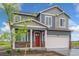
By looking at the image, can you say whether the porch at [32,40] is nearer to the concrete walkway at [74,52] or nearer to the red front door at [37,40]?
the red front door at [37,40]

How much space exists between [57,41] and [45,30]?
8.1 inches

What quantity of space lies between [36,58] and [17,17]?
566mm

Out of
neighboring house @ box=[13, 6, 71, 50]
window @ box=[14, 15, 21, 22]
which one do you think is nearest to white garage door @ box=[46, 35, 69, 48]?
neighboring house @ box=[13, 6, 71, 50]

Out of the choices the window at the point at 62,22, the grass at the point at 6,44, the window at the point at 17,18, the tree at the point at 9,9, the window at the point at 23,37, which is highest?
the tree at the point at 9,9

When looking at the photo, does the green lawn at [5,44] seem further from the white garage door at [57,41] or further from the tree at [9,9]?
the white garage door at [57,41]

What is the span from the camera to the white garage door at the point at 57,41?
130 inches

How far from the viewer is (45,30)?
330 cm

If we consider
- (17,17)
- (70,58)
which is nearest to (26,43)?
(17,17)

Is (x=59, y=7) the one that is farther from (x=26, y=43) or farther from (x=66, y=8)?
(x=26, y=43)

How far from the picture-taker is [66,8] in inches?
128

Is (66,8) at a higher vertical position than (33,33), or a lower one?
higher

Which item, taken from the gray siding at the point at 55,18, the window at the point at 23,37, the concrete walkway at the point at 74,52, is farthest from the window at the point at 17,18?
the concrete walkway at the point at 74,52

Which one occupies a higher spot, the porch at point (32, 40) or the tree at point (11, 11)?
the tree at point (11, 11)

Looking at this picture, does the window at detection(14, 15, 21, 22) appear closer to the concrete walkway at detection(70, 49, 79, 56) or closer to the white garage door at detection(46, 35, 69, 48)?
the white garage door at detection(46, 35, 69, 48)
